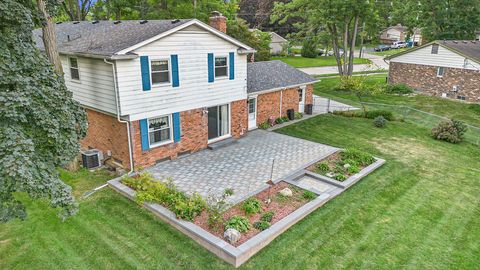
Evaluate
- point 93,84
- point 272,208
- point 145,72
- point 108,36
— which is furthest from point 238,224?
point 108,36

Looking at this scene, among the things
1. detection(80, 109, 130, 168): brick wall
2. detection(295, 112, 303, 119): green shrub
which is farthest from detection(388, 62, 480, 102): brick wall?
detection(80, 109, 130, 168): brick wall

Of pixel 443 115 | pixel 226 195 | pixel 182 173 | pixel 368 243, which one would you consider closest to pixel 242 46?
pixel 182 173

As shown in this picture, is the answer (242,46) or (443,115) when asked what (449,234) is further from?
(443,115)

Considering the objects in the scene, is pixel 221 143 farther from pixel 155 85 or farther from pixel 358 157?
pixel 358 157

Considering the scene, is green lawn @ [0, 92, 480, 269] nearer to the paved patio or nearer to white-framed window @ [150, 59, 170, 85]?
the paved patio

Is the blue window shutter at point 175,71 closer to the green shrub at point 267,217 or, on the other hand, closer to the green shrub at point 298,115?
the green shrub at point 267,217

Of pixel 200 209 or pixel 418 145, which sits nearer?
pixel 200 209

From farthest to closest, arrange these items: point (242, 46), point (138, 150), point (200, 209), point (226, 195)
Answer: point (242, 46), point (138, 150), point (226, 195), point (200, 209)

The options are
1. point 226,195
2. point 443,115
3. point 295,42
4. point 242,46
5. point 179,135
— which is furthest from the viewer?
point 295,42
